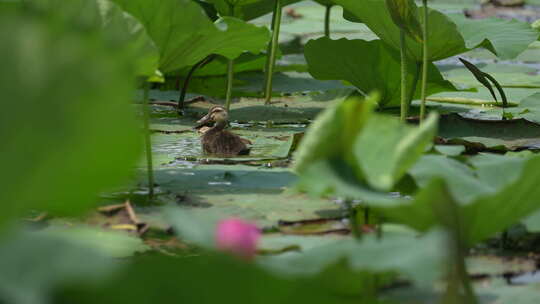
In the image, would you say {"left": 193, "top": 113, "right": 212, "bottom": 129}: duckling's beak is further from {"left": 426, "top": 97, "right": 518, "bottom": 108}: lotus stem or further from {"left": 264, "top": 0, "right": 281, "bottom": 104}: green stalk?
{"left": 426, "top": 97, "right": 518, "bottom": 108}: lotus stem

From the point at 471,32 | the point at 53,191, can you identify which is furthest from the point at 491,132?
the point at 53,191

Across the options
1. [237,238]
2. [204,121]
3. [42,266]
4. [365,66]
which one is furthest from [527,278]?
[365,66]

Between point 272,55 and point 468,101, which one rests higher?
point 272,55

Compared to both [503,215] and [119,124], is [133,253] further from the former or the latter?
[119,124]

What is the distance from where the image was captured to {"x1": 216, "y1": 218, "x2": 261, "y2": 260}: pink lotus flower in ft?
2.27

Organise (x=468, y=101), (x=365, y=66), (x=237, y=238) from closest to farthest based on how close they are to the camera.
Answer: (x=237, y=238) → (x=365, y=66) → (x=468, y=101)

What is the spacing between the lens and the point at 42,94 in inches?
20.0

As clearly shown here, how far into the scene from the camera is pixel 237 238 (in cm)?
70

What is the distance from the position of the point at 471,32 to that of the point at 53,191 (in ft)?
6.61

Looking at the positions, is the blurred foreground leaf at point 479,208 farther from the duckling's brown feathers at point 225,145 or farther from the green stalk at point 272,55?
the green stalk at point 272,55

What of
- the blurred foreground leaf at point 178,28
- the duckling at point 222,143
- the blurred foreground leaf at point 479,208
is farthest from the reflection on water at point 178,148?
the blurred foreground leaf at point 479,208

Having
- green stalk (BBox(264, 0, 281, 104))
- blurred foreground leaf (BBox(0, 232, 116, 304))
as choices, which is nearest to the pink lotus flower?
blurred foreground leaf (BBox(0, 232, 116, 304))

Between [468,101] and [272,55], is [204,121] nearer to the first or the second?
[272,55]

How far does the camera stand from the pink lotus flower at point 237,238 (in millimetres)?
691
